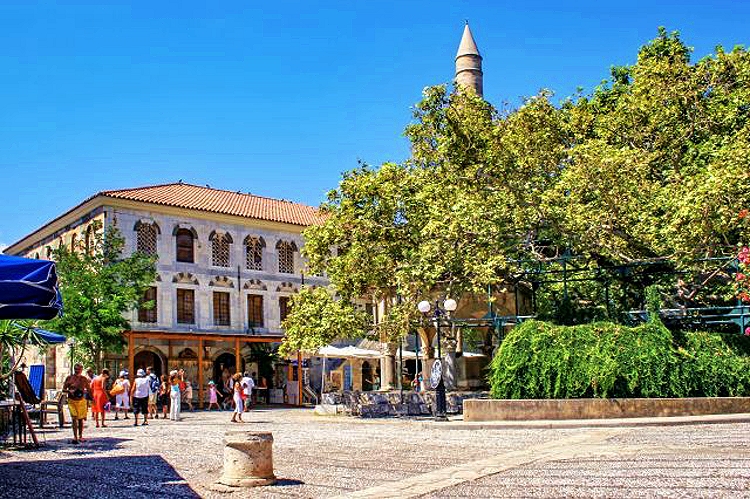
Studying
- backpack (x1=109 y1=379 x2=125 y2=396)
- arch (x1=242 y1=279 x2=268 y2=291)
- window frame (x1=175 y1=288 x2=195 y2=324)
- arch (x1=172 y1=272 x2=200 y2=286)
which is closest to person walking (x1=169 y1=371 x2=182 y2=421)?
backpack (x1=109 y1=379 x2=125 y2=396)

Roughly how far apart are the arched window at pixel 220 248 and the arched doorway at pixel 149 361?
198 inches

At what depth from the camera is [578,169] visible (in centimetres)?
2289

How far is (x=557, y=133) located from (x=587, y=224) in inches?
234

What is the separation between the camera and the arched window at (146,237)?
1467 inches

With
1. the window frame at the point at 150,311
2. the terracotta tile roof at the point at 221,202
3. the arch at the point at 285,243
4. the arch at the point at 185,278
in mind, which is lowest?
the window frame at the point at 150,311

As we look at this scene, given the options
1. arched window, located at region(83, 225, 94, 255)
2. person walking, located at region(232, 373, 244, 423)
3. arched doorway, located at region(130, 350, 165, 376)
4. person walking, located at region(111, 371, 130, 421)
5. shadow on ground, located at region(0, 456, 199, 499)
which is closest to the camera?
shadow on ground, located at region(0, 456, 199, 499)

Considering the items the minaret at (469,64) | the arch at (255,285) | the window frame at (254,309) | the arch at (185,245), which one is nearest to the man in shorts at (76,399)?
the arch at (185,245)

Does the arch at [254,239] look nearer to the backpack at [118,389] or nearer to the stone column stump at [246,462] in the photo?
the backpack at [118,389]

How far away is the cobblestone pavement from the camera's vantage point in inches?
355

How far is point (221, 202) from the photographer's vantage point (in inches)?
1650

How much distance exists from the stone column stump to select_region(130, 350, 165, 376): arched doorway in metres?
28.7

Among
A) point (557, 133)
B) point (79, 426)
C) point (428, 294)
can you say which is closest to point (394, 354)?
point (428, 294)

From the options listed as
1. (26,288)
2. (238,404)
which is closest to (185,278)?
(238,404)

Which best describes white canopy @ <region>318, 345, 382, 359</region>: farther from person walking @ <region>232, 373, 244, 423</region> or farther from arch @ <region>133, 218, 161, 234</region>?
arch @ <region>133, 218, 161, 234</region>
